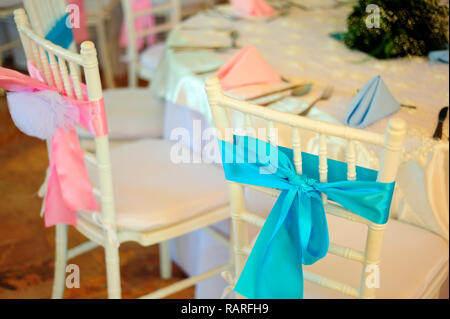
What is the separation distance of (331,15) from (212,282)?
4.23ft

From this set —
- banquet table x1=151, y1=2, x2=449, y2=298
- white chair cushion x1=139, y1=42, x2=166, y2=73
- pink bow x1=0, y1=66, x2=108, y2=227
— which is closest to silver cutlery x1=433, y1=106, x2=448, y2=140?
banquet table x1=151, y1=2, x2=449, y2=298

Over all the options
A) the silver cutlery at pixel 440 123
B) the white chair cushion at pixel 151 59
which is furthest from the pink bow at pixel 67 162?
the white chair cushion at pixel 151 59

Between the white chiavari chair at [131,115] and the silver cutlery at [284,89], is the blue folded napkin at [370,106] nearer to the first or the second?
the silver cutlery at [284,89]

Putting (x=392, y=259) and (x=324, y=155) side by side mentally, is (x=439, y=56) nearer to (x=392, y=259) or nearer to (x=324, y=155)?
(x=392, y=259)

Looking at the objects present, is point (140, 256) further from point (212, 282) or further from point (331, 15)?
point (331, 15)

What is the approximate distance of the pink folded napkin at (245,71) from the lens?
1.63 metres

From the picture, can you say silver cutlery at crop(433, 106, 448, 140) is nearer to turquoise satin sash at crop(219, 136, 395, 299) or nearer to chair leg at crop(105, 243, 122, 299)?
turquoise satin sash at crop(219, 136, 395, 299)

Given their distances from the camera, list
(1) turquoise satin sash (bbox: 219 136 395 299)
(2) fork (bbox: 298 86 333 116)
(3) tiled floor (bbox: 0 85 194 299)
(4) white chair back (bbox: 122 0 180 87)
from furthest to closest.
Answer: (4) white chair back (bbox: 122 0 180 87)
(3) tiled floor (bbox: 0 85 194 299)
(2) fork (bbox: 298 86 333 116)
(1) turquoise satin sash (bbox: 219 136 395 299)

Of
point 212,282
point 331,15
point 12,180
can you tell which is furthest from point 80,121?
point 12,180

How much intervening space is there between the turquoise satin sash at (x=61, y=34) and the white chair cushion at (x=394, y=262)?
3.11 feet

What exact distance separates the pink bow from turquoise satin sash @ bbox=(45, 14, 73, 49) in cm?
18

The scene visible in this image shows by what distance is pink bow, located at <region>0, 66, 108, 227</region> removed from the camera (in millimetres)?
1265

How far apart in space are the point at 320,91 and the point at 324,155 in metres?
0.66

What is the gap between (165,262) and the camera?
213 cm
